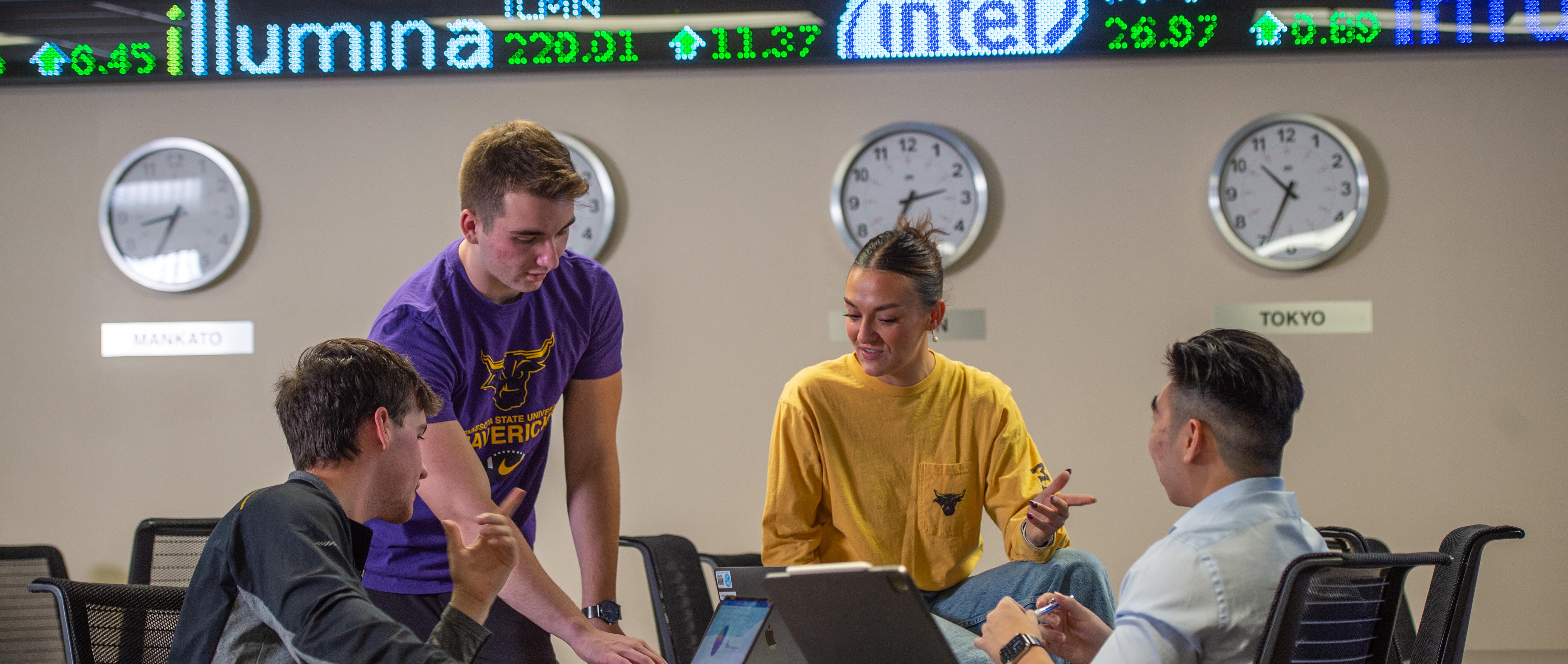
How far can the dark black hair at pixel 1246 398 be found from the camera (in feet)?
4.41

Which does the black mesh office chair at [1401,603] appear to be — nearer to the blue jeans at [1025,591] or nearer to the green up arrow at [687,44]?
the blue jeans at [1025,591]

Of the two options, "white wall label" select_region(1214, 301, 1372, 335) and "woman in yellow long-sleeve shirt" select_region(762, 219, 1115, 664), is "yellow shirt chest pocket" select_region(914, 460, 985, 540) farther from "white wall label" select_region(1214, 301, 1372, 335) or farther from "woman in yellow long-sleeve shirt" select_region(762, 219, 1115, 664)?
"white wall label" select_region(1214, 301, 1372, 335)

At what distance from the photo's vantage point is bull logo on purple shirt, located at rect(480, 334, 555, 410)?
181 cm

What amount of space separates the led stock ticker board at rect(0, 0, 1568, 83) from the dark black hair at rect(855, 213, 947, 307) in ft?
4.40

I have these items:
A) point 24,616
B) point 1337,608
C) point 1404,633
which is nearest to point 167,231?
point 24,616

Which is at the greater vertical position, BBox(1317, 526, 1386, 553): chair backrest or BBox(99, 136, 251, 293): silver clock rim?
BBox(99, 136, 251, 293): silver clock rim

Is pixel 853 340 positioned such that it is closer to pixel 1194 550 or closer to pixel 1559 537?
pixel 1194 550

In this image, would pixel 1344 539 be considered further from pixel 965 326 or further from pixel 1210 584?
pixel 1210 584

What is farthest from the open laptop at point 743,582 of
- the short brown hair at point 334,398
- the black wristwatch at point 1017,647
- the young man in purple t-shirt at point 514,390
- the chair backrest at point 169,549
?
the chair backrest at point 169,549

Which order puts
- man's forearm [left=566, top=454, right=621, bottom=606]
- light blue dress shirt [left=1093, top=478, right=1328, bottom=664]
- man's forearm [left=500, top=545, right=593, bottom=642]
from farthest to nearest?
man's forearm [left=566, top=454, right=621, bottom=606] < man's forearm [left=500, top=545, right=593, bottom=642] < light blue dress shirt [left=1093, top=478, right=1328, bottom=664]

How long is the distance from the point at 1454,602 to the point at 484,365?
1.68 meters

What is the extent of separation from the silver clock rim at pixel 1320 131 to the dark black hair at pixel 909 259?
1.71 metres

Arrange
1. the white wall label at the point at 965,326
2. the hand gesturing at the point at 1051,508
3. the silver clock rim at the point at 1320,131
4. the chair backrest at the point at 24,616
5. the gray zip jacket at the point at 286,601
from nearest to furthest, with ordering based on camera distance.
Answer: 1. the gray zip jacket at the point at 286,601
2. the hand gesturing at the point at 1051,508
3. the chair backrest at the point at 24,616
4. the silver clock rim at the point at 1320,131
5. the white wall label at the point at 965,326

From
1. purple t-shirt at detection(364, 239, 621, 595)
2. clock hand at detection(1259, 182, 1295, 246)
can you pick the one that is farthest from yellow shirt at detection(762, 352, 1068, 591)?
clock hand at detection(1259, 182, 1295, 246)
